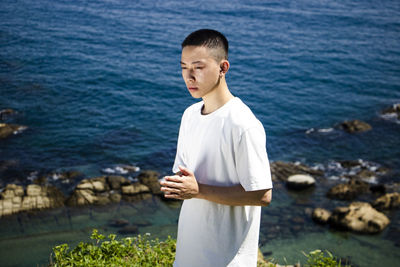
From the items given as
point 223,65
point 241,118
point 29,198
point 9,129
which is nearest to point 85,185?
point 29,198

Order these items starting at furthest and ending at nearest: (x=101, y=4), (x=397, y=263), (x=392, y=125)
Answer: (x=101, y=4)
(x=392, y=125)
(x=397, y=263)

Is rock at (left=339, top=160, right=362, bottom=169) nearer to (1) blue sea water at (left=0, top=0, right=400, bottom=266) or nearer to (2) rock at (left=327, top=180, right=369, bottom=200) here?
(1) blue sea water at (left=0, top=0, right=400, bottom=266)

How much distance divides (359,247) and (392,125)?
11237 millimetres

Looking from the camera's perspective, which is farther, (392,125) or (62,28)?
(62,28)

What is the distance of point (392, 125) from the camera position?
21.1 meters

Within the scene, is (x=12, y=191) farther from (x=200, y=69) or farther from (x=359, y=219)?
(x=200, y=69)

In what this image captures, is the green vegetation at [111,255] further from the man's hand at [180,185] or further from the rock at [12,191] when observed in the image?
the rock at [12,191]

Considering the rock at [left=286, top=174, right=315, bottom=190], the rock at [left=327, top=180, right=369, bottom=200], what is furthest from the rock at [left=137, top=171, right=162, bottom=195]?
the rock at [left=327, top=180, right=369, bottom=200]

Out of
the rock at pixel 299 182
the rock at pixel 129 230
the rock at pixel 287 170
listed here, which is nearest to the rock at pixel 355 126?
the rock at pixel 287 170

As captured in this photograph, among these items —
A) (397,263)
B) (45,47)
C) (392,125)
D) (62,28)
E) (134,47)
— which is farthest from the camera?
(62,28)

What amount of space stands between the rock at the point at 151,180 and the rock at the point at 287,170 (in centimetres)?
468

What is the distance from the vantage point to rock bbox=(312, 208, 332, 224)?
13.3m

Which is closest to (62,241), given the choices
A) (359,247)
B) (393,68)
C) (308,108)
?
(359,247)

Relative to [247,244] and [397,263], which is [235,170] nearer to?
[247,244]
